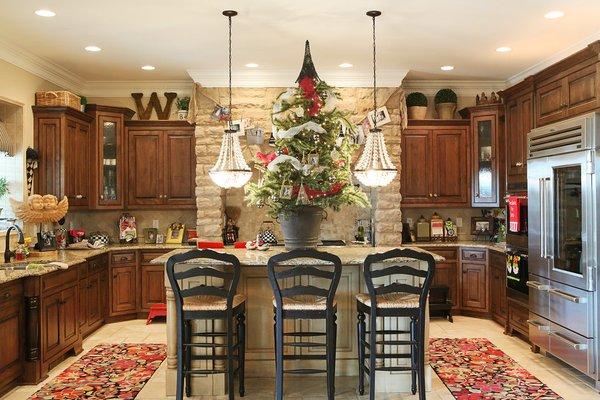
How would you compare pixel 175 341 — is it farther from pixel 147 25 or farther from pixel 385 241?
pixel 385 241

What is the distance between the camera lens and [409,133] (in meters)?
7.20

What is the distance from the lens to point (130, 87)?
7.46 m

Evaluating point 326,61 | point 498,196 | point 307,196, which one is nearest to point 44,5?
point 307,196

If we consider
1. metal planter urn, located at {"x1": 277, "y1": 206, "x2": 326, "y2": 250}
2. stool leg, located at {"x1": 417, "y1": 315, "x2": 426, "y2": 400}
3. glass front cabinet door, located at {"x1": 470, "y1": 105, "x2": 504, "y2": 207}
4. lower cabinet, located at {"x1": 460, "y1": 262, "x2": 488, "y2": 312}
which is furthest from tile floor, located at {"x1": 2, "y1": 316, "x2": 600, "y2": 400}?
glass front cabinet door, located at {"x1": 470, "y1": 105, "x2": 504, "y2": 207}

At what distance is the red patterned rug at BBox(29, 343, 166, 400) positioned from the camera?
4.29 m

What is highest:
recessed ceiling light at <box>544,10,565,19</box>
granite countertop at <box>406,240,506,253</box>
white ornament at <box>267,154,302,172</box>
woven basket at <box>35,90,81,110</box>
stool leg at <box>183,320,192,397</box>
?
recessed ceiling light at <box>544,10,565,19</box>

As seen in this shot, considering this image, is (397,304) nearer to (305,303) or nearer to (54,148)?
(305,303)

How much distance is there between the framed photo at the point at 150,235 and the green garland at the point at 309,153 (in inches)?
130

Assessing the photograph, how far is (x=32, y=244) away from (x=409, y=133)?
463 cm

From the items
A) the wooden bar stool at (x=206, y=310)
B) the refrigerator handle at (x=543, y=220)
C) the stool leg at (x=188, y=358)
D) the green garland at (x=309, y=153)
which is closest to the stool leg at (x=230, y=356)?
the wooden bar stool at (x=206, y=310)

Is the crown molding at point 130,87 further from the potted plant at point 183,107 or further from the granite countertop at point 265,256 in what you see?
the granite countertop at point 265,256

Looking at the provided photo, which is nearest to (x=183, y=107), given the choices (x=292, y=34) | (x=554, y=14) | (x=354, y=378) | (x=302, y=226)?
(x=292, y=34)

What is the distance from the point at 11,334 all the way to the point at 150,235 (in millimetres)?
3201

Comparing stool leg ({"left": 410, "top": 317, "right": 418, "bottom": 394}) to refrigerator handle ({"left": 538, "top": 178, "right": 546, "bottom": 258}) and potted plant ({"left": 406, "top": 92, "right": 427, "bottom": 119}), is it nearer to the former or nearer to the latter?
refrigerator handle ({"left": 538, "top": 178, "right": 546, "bottom": 258})
